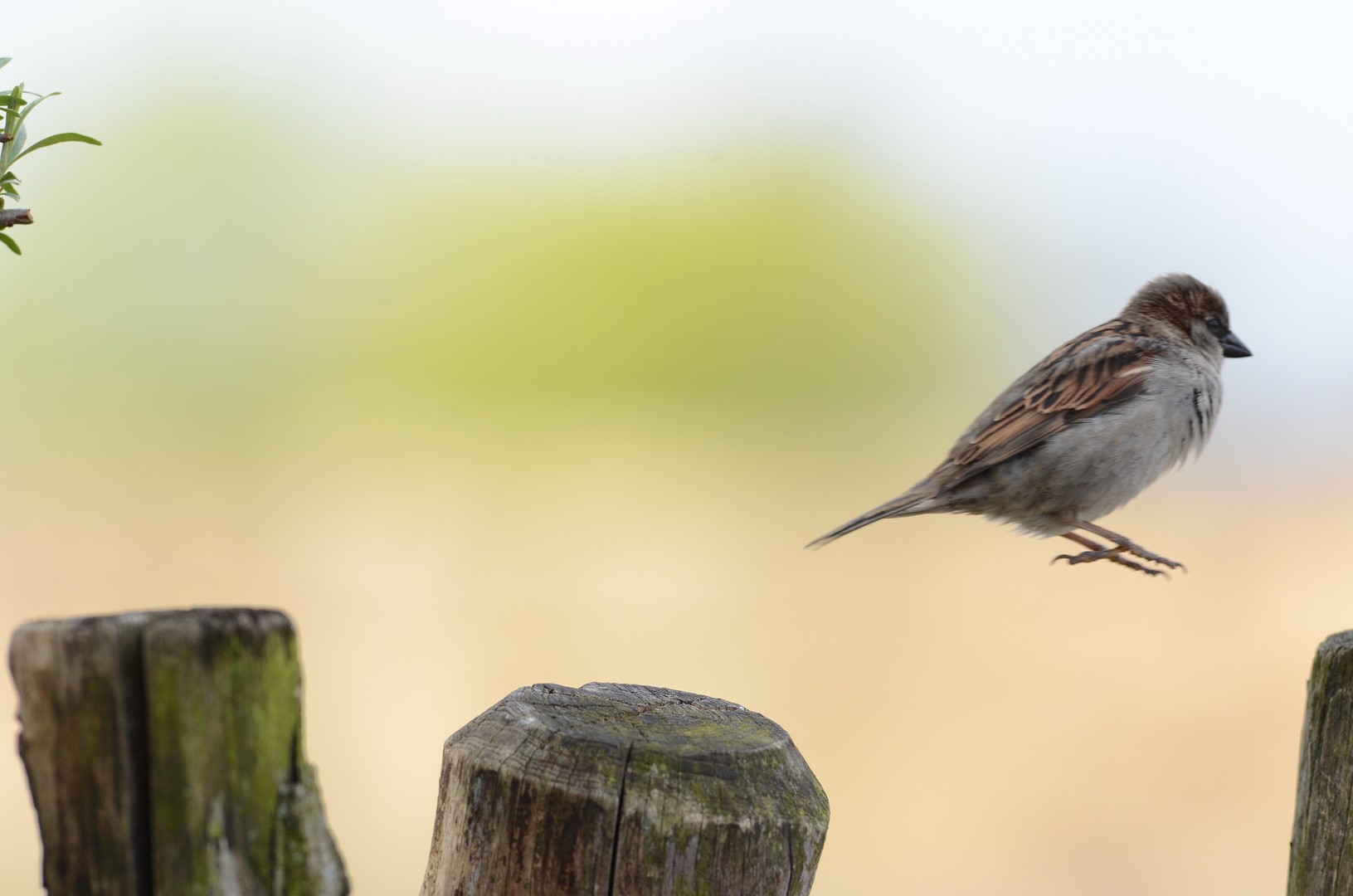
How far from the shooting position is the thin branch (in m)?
1.32

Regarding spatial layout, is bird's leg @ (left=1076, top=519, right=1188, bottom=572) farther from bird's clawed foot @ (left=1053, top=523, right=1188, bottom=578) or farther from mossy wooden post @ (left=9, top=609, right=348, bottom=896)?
mossy wooden post @ (left=9, top=609, right=348, bottom=896)

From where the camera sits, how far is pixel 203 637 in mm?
1062

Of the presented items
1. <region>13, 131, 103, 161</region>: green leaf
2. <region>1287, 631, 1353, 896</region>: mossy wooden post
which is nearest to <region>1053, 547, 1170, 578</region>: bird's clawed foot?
<region>1287, 631, 1353, 896</region>: mossy wooden post

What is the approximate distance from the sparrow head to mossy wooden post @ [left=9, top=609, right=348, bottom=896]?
3755 mm

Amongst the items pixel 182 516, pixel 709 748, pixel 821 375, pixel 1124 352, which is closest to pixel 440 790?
pixel 709 748

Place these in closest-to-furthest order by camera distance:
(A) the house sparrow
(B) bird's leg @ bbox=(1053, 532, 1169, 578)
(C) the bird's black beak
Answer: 1. (B) bird's leg @ bbox=(1053, 532, 1169, 578)
2. (A) the house sparrow
3. (C) the bird's black beak

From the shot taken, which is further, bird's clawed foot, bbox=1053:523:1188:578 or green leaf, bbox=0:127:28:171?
bird's clawed foot, bbox=1053:523:1188:578

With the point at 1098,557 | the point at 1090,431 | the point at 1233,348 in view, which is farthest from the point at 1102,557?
the point at 1233,348

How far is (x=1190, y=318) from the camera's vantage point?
4145 mm

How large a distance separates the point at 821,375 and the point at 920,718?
3.92 meters

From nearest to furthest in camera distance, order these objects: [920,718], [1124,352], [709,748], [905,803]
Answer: [709,748], [1124,352], [905,803], [920,718]

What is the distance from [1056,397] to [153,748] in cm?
339

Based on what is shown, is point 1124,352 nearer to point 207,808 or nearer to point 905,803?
point 207,808

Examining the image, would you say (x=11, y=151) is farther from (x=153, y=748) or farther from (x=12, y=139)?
(x=153, y=748)
